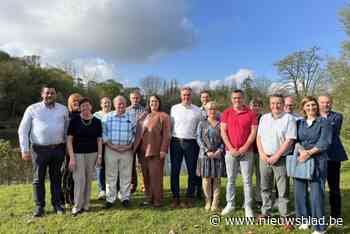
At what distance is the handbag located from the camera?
4.39m

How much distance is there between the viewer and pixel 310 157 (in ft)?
14.5

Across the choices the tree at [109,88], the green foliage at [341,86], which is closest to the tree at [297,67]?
the green foliage at [341,86]

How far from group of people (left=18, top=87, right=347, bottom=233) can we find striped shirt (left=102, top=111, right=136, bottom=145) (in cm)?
2

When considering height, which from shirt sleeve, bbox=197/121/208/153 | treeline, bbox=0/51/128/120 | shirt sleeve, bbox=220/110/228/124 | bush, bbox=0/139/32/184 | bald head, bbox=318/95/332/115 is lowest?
bush, bbox=0/139/32/184

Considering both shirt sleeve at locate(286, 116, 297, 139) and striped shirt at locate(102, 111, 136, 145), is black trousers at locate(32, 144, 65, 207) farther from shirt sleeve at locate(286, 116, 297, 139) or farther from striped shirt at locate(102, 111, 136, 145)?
shirt sleeve at locate(286, 116, 297, 139)

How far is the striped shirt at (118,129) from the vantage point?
5.60 metres

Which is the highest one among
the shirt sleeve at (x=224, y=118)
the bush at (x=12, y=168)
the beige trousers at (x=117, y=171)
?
the shirt sleeve at (x=224, y=118)

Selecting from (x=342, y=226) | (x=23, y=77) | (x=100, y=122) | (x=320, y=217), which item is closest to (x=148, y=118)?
(x=100, y=122)

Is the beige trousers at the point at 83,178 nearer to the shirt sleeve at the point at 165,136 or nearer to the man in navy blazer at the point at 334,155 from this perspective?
the shirt sleeve at the point at 165,136

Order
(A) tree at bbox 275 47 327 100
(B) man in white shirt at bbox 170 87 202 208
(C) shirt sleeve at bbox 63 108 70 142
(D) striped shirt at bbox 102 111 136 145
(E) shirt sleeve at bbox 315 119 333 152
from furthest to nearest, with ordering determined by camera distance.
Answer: (A) tree at bbox 275 47 327 100 → (B) man in white shirt at bbox 170 87 202 208 → (D) striped shirt at bbox 102 111 136 145 → (C) shirt sleeve at bbox 63 108 70 142 → (E) shirt sleeve at bbox 315 119 333 152

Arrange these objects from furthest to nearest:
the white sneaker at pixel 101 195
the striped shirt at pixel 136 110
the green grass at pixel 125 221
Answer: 1. the white sneaker at pixel 101 195
2. the striped shirt at pixel 136 110
3. the green grass at pixel 125 221

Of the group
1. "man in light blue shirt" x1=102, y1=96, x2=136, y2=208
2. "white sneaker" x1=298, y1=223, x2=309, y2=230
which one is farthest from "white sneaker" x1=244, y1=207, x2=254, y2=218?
"man in light blue shirt" x1=102, y1=96, x2=136, y2=208

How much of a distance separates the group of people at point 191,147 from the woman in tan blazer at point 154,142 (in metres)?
0.02

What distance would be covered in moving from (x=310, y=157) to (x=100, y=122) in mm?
3481
